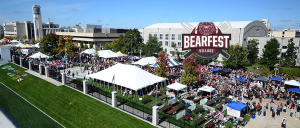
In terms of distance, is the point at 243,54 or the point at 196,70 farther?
the point at 243,54

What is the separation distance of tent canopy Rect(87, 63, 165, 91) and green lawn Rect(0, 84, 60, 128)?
784cm

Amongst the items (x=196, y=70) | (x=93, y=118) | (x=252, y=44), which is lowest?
(x=93, y=118)

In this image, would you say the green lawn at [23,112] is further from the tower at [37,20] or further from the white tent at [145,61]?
the tower at [37,20]

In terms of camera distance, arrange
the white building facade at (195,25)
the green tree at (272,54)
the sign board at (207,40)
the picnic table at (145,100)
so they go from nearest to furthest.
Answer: the sign board at (207,40)
the picnic table at (145,100)
the green tree at (272,54)
the white building facade at (195,25)

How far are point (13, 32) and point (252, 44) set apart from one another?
155m

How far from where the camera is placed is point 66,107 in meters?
19.8

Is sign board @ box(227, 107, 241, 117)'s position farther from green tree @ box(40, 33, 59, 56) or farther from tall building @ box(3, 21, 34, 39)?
tall building @ box(3, 21, 34, 39)

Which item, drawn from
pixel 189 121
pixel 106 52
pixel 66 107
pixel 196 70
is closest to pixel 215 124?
pixel 189 121

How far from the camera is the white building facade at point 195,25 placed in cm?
5080

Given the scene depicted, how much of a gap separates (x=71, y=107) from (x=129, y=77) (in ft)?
22.9

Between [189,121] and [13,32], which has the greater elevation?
[13,32]

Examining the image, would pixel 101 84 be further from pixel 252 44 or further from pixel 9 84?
pixel 252 44

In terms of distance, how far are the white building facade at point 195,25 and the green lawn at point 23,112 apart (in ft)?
152

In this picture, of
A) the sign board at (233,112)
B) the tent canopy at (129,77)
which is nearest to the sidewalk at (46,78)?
the tent canopy at (129,77)
